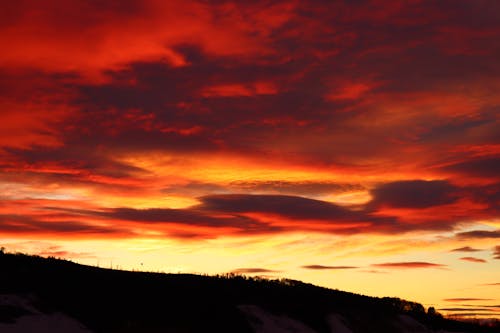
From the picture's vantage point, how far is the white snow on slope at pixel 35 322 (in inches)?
700

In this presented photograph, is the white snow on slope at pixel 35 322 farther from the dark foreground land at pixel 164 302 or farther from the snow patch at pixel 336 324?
the snow patch at pixel 336 324

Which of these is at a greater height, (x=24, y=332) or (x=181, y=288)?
(x=181, y=288)

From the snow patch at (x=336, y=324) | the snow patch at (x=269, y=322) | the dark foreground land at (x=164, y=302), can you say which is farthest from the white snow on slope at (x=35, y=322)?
the snow patch at (x=336, y=324)

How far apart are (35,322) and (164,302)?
6.03 m

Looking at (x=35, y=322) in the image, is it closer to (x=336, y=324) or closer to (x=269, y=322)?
(x=269, y=322)

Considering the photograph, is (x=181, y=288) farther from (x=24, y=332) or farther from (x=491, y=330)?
(x=491, y=330)

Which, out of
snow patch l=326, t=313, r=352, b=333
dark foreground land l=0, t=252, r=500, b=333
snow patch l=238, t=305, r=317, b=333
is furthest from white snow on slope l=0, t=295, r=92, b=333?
snow patch l=326, t=313, r=352, b=333

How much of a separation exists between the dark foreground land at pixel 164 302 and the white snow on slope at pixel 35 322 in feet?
0.22

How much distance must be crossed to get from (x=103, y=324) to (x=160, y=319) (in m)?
2.50

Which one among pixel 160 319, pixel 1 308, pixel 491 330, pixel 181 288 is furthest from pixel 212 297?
pixel 491 330

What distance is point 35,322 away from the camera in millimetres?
18531

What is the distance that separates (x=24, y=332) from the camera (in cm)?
1767

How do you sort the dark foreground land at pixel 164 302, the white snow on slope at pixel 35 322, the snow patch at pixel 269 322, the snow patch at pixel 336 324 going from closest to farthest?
the white snow on slope at pixel 35 322 < the dark foreground land at pixel 164 302 < the snow patch at pixel 269 322 < the snow patch at pixel 336 324

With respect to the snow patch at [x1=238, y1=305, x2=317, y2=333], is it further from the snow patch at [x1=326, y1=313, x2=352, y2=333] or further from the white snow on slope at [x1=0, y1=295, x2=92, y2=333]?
the white snow on slope at [x1=0, y1=295, x2=92, y2=333]
